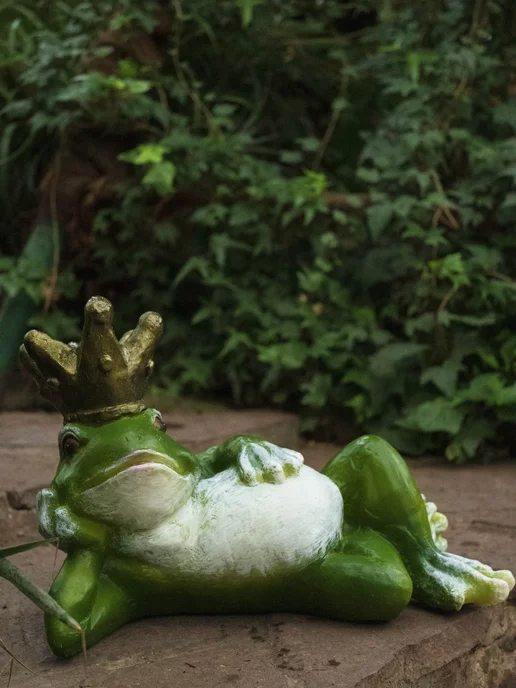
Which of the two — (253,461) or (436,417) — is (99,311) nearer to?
(253,461)

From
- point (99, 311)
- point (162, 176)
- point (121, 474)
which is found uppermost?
point (99, 311)

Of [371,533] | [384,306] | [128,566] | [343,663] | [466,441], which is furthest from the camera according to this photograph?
[384,306]

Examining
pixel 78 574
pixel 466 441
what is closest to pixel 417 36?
pixel 466 441

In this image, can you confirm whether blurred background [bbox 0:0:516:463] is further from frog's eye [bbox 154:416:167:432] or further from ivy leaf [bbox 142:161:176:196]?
frog's eye [bbox 154:416:167:432]

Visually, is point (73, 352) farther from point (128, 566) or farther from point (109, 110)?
point (109, 110)

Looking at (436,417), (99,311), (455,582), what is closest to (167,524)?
(99,311)

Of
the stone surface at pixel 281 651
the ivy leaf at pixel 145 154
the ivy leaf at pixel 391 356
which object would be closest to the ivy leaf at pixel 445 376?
the ivy leaf at pixel 391 356

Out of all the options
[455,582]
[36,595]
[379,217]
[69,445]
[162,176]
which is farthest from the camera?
[162,176]
